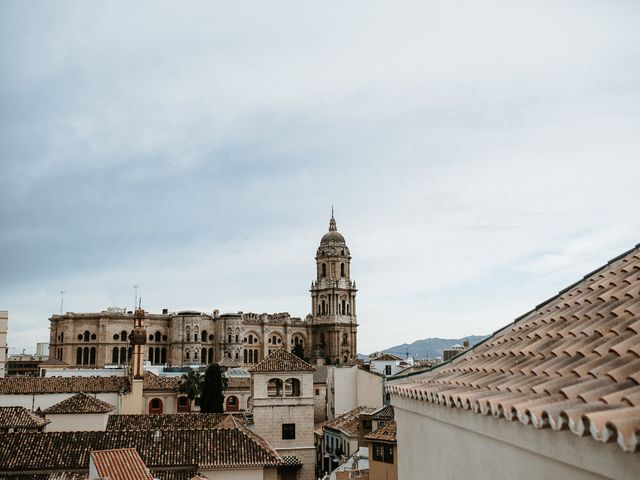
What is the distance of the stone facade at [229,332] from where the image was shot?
92.6m

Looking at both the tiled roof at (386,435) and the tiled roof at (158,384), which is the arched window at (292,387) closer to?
the tiled roof at (386,435)

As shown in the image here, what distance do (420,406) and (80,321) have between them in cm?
9371

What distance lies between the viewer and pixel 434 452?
240 inches

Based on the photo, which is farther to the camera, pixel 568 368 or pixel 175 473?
pixel 175 473

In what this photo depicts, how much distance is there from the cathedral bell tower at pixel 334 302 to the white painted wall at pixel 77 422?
2652 inches

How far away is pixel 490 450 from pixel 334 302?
98205 mm

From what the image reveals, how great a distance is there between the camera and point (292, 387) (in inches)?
1305

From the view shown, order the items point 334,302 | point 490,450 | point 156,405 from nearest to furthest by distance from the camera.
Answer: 1. point 490,450
2. point 156,405
3. point 334,302

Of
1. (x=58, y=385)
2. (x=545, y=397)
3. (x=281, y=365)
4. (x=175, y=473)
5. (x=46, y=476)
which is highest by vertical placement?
(x=281, y=365)

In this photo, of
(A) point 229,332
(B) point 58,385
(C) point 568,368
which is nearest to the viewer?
(C) point 568,368

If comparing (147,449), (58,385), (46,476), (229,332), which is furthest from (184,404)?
(229,332)

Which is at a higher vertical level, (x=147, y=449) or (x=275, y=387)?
(x=275, y=387)

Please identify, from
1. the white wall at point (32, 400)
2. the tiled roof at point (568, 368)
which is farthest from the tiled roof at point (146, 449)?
the tiled roof at point (568, 368)

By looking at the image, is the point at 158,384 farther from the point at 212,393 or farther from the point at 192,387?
the point at 212,393
